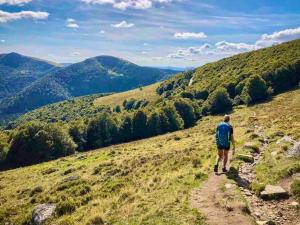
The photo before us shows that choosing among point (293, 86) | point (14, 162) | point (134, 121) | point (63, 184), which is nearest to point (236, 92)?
point (293, 86)

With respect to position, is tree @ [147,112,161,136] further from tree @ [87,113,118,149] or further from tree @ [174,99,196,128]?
tree @ [87,113,118,149]

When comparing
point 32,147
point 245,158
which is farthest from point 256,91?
point 245,158

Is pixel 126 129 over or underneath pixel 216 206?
underneath

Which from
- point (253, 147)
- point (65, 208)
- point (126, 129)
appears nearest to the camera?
point (65, 208)

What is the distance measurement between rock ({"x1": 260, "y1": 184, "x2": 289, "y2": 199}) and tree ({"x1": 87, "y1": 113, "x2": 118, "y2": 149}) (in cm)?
10552

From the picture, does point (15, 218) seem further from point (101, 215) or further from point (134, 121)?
point (134, 121)

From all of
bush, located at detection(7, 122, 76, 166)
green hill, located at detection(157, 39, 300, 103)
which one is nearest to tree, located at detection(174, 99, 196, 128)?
green hill, located at detection(157, 39, 300, 103)

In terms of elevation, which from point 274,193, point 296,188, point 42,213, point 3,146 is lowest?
point 3,146

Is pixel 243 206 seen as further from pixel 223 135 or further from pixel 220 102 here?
pixel 220 102

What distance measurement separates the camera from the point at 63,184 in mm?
30719

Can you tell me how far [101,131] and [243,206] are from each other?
358 ft

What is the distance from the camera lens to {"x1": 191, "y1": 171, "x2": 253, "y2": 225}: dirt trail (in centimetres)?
1452

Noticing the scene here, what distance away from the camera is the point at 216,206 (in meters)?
16.3

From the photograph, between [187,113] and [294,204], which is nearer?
[294,204]
